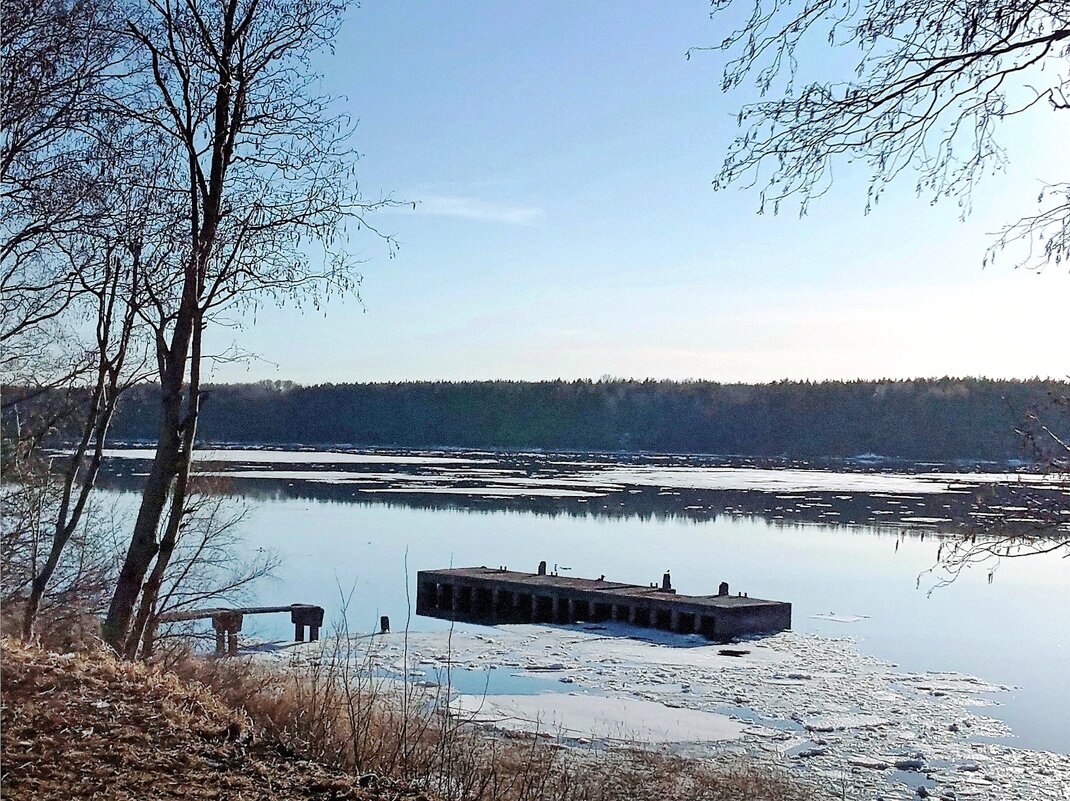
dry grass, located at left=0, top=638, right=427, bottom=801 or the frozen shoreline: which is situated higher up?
dry grass, located at left=0, top=638, right=427, bottom=801

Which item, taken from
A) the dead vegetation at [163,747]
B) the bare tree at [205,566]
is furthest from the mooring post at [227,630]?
the dead vegetation at [163,747]

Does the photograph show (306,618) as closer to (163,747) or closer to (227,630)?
(227,630)

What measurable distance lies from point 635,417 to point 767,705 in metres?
132

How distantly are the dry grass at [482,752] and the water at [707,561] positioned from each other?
230 cm

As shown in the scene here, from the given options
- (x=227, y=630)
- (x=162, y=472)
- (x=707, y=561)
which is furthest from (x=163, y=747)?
(x=707, y=561)

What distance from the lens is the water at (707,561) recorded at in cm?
2430

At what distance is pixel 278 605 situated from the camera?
28.4 meters

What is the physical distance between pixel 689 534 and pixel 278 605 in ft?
68.7

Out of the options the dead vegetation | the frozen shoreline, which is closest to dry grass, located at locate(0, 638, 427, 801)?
the dead vegetation

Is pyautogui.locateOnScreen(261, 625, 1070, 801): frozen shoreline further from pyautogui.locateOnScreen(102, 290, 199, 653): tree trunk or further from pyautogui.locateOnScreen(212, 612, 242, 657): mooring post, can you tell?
pyautogui.locateOnScreen(102, 290, 199, 653): tree trunk

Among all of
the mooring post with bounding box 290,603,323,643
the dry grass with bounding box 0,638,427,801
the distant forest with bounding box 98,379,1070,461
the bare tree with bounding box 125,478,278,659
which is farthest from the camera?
the distant forest with bounding box 98,379,1070,461

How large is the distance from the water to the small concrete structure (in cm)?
53

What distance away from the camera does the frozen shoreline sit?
15125 millimetres

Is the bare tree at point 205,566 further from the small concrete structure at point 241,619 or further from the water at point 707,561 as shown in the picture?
the water at point 707,561
